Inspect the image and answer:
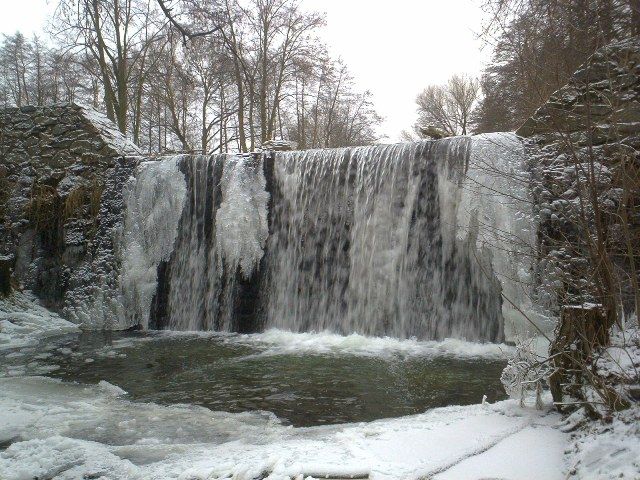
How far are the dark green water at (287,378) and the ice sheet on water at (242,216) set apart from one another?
6.11 feet

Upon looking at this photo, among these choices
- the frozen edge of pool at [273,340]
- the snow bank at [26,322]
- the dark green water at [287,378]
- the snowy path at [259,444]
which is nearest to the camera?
the snowy path at [259,444]

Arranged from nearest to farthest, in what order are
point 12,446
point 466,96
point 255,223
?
1. point 12,446
2. point 255,223
3. point 466,96

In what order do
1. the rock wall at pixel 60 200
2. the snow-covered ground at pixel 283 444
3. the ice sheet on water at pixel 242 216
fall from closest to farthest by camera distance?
the snow-covered ground at pixel 283 444, the ice sheet on water at pixel 242 216, the rock wall at pixel 60 200

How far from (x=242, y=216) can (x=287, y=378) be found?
4.12 meters

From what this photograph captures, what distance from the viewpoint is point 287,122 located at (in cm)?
2744

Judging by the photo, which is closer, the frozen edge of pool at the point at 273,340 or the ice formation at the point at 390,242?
the frozen edge of pool at the point at 273,340

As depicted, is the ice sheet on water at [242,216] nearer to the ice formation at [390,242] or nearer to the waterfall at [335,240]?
the waterfall at [335,240]

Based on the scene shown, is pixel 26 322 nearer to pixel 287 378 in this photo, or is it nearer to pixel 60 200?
pixel 60 200

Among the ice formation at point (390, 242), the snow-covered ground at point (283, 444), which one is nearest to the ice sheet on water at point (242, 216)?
the ice formation at point (390, 242)

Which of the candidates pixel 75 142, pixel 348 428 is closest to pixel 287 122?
pixel 75 142

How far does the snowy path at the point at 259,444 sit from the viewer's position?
2.86 metres

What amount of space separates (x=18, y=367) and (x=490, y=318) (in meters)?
5.63

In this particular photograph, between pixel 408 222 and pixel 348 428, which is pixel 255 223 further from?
pixel 348 428

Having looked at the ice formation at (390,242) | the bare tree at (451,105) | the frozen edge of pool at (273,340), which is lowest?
the frozen edge of pool at (273,340)
